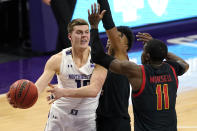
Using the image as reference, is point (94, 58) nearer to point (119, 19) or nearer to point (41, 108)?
point (41, 108)

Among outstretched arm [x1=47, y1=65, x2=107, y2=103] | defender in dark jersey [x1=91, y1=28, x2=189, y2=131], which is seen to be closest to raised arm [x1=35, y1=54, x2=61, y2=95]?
outstretched arm [x1=47, y1=65, x2=107, y2=103]

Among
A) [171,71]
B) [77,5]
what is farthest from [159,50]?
[77,5]

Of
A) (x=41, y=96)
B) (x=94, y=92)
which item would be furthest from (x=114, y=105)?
(x=41, y=96)

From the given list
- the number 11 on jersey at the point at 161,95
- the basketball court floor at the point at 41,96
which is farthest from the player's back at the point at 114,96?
the basketball court floor at the point at 41,96

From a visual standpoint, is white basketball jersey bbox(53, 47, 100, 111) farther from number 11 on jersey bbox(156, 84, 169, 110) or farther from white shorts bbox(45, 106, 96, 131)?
number 11 on jersey bbox(156, 84, 169, 110)

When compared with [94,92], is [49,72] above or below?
above

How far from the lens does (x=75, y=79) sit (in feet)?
16.9

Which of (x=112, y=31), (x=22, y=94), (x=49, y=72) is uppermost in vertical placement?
(x=112, y=31)

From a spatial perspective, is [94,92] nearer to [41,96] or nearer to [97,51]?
[97,51]

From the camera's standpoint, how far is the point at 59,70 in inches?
205

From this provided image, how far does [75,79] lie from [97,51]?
0.97 metres

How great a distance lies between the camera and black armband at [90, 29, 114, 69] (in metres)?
4.25

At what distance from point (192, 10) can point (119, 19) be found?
10.0 feet

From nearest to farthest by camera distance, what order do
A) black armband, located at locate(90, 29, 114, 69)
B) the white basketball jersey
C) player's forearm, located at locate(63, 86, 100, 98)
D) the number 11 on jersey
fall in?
1. black armband, located at locate(90, 29, 114, 69)
2. the number 11 on jersey
3. player's forearm, located at locate(63, 86, 100, 98)
4. the white basketball jersey
